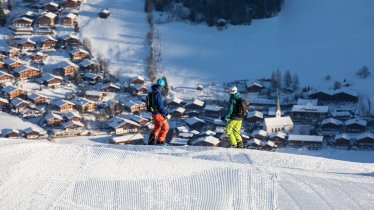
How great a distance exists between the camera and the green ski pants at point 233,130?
959 cm

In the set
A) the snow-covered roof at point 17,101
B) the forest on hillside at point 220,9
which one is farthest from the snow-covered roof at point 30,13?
the snow-covered roof at point 17,101

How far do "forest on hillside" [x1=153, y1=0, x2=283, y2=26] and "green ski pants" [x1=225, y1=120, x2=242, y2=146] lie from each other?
869 inches

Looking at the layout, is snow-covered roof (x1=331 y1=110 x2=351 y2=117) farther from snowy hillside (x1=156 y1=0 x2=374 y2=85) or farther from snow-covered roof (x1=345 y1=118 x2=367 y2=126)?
snowy hillside (x1=156 y1=0 x2=374 y2=85)

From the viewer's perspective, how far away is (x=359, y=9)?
31.1 m

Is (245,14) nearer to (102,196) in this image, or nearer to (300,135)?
(300,135)

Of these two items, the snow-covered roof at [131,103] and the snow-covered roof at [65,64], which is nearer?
the snow-covered roof at [131,103]

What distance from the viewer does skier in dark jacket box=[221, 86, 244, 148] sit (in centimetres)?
934

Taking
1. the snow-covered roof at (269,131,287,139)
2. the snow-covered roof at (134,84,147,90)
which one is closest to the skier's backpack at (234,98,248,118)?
the snow-covered roof at (269,131,287,139)

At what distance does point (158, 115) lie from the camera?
31.1 ft

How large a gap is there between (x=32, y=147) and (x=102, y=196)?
4.80 feet

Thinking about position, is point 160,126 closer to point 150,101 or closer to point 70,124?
point 150,101

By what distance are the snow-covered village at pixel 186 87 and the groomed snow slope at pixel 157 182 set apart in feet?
0.14

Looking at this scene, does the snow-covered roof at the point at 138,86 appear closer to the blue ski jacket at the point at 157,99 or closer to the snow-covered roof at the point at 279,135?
the snow-covered roof at the point at 279,135

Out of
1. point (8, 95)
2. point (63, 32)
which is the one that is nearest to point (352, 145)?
point (8, 95)
